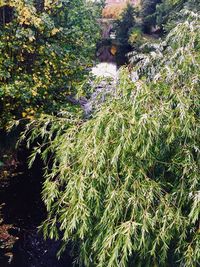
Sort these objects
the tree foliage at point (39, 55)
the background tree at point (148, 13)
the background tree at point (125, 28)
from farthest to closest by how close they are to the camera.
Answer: the background tree at point (125, 28) < the background tree at point (148, 13) < the tree foliage at point (39, 55)

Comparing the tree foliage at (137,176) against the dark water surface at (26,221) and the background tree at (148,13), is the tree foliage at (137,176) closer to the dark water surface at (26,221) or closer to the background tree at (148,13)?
the dark water surface at (26,221)

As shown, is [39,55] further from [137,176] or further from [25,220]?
[137,176]

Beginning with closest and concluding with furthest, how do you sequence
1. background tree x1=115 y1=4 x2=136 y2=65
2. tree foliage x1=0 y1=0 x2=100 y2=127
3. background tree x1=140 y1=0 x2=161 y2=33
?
tree foliage x1=0 y1=0 x2=100 y2=127 < background tree x1=140 y1=0 x2=161 y2=33 < background tree x1=115 y1=4 x2=136 y2=65

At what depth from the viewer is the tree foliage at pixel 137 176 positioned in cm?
385

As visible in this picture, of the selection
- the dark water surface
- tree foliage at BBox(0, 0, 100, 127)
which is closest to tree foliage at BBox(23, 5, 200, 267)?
the dark water surface

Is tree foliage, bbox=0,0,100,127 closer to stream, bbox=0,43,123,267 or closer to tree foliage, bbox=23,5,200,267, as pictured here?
stream, bbox=0,43,123,267

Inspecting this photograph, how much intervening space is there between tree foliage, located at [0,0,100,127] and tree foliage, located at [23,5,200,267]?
3439 mm

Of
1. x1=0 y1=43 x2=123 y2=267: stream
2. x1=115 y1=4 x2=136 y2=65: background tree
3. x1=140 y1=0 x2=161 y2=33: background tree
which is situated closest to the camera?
x1=0 y1=43 x2=123 y2=267: stream

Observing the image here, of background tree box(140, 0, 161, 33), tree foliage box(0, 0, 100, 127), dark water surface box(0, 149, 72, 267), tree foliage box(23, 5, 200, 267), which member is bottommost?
dark water surface box(0, 149, 72, 267)

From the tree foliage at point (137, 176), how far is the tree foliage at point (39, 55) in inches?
135

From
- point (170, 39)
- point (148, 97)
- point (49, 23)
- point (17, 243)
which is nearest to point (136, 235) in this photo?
point (148, 97)

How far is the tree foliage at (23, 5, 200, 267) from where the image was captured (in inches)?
151

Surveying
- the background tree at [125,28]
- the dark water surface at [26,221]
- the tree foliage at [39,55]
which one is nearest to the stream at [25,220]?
the dark water surface at [26,221]

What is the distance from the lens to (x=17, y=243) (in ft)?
22.4
